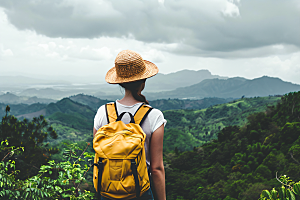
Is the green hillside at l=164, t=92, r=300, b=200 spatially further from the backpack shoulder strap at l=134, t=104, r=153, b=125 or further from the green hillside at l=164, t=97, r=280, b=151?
the backpack shoulder strap at l=134, t=104, r=153, b=125

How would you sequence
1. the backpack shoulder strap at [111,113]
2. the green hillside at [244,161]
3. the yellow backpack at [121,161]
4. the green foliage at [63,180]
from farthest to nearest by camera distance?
1. the green hillside at [244,161]
2. the green foliage at [63,180]
3. the backpack shoulder strap at [111,113]
4. the yellow backpack at [121,161]

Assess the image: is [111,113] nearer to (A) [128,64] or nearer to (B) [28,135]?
(A) [128,64]

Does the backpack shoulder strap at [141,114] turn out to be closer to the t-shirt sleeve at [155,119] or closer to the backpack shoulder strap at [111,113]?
the t-shirt sleeve at [155,119]

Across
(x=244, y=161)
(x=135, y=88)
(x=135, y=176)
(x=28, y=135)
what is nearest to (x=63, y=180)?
(x=135, y=176)

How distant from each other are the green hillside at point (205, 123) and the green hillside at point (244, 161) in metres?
44.1

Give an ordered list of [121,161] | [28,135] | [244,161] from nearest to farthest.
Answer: [121,161]
[28,135]
[244,161]

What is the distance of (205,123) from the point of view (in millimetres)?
171125

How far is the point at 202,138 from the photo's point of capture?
465 ft

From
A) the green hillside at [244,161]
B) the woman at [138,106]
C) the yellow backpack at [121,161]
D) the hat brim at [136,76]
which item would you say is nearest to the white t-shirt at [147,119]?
the woman at [138,106]

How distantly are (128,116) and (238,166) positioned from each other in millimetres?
67096

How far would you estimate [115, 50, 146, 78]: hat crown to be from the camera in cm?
233

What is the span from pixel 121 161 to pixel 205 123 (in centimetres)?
17496

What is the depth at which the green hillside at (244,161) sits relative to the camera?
49.5 meters

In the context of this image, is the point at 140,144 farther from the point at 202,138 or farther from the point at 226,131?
the point at 202,138
